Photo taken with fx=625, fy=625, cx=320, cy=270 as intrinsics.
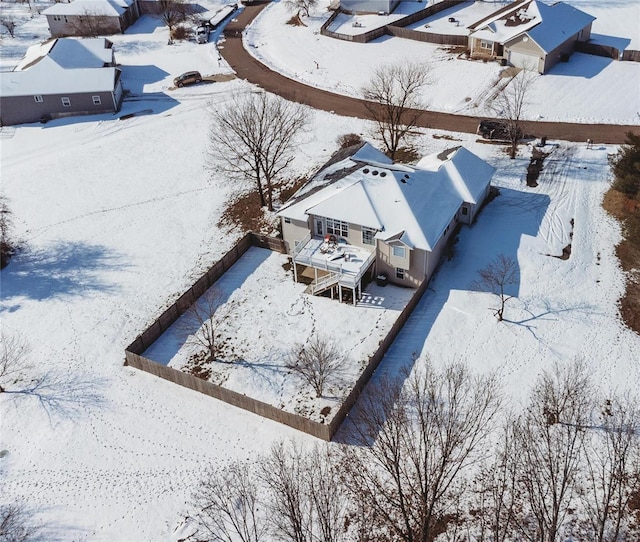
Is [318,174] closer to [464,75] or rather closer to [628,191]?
[628,191]

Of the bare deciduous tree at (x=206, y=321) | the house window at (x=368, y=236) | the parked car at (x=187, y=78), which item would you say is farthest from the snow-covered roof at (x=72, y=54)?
the house window at (x=368, y=236)

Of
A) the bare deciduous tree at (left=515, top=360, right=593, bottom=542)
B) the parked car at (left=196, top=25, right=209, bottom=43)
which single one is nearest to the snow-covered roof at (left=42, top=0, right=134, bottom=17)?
the parked car at (left=196, top=25, right=209, bottom=43)

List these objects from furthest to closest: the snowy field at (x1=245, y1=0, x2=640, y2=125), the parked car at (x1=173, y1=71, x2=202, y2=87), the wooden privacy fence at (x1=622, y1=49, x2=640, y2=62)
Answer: the parked car at (x1=173, y1=71, x2=202, y2=87)
the wooden privacy fence at (x1=622, y1=49, x2=640, y2=62)
the snowy field at (x1=245, y1=0, x2=640, y2=125)

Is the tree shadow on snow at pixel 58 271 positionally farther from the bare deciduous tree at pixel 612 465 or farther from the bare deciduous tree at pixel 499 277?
the bare deciduous tree at pixel 612 465

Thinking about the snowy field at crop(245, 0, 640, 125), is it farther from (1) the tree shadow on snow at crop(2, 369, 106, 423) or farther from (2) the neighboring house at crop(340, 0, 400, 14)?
(1) the tree shadow on snow at crop(2, 369, 106, 423)

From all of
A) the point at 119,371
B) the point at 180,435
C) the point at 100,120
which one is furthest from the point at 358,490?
the point at 100,120

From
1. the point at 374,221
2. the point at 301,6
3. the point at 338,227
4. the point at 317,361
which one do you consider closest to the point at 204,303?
the point at 317,361
